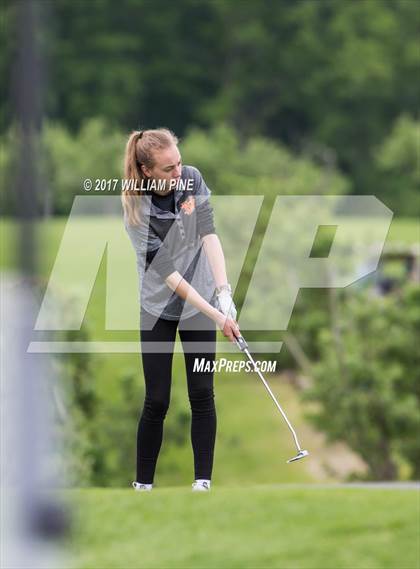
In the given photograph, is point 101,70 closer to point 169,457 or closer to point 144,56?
point 144,56

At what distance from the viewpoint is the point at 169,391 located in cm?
426

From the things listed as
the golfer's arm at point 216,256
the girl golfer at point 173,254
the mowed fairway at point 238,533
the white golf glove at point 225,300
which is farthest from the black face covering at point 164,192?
the mowed fairway at point 238,533

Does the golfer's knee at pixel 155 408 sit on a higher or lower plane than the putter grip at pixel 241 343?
lower

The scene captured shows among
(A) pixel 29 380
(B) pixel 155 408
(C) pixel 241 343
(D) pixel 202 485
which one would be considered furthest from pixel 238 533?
(A) pixel 29 380

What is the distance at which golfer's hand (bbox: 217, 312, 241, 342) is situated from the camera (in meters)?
3.99

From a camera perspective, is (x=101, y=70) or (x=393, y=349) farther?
(x=101, y=70)

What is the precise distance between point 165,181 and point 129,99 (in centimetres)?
2843

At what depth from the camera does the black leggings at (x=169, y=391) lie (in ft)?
13.4

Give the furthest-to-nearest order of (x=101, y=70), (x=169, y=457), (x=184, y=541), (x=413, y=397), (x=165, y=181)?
(x=101, y=70)
(x=413, y=397)
(x=169, y=457)
(x=184, y=541)
(x=165, y=181)

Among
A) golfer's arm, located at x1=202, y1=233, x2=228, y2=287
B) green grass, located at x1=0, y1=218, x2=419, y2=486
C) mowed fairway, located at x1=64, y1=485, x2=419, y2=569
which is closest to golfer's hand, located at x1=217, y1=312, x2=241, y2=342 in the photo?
golfer's arm, located at x1=202, y1=233, x2=228, y2=287

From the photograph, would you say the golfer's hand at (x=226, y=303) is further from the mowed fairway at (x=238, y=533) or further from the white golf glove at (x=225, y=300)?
the mowed fairway at (x=238, y=533)


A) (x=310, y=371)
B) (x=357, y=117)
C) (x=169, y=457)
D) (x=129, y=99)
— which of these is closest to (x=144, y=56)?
(x=129, y=99)

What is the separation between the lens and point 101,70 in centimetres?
3509

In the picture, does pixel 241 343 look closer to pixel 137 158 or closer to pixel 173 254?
pixel 173 254
